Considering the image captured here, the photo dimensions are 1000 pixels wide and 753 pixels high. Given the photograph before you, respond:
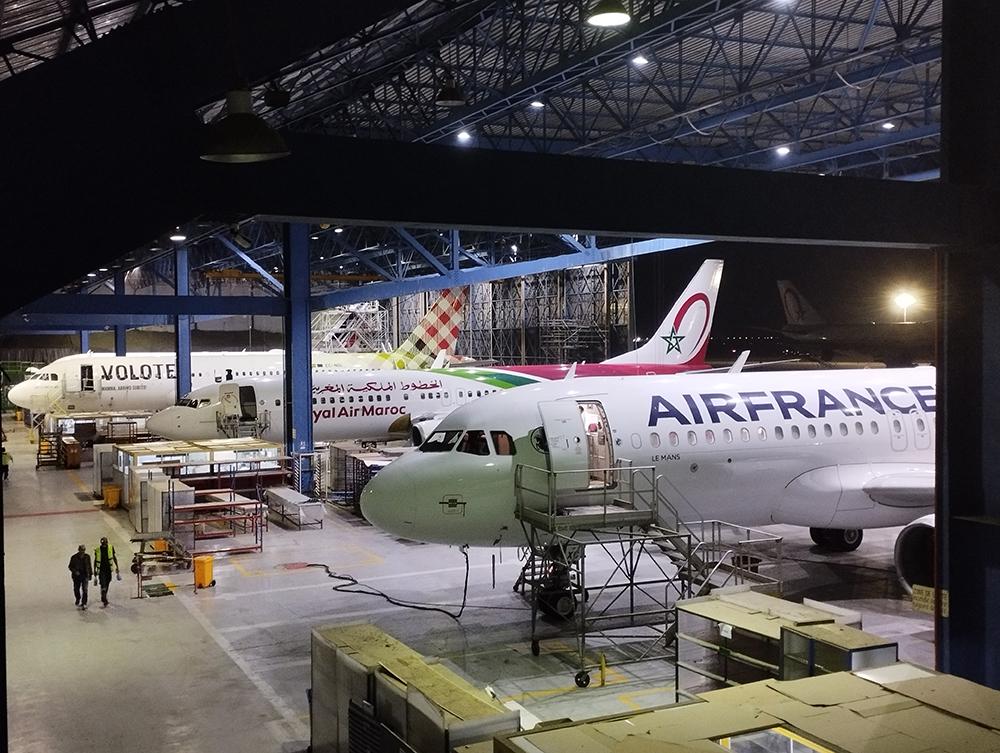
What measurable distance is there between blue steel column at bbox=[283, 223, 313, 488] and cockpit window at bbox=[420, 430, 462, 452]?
15550mm

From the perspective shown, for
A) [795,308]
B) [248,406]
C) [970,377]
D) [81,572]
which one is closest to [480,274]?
[248,406]

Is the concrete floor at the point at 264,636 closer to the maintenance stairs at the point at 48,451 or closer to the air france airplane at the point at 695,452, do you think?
the air france airplane at the point at 695,452

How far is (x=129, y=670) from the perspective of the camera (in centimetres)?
1622

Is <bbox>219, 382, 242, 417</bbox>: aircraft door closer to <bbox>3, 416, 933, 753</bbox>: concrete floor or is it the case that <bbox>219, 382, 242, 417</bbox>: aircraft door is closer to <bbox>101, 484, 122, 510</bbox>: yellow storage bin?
<bbox>101, 484, 122, 510</bbox>: yellow storage bin

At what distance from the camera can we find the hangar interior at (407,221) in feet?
27.3

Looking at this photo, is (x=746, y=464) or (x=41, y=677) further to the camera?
(x=746, y=464)

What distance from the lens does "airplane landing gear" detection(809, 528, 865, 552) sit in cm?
2378

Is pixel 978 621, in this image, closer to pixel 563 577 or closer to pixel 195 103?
pixel 563 577

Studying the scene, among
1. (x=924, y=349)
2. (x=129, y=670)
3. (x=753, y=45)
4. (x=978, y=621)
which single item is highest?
(x=753, y=45)

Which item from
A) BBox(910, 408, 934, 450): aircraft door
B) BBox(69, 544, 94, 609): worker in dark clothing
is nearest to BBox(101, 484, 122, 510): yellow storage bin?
BBox(69, 544, 94, 609): worker in dark clothing

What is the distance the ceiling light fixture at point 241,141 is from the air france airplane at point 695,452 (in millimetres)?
10055

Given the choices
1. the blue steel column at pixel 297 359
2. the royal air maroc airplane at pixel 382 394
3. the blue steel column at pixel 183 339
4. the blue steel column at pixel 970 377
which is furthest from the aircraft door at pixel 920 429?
the blue steel column at pixel 183 339

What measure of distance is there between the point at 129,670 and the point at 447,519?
5842 millimetres

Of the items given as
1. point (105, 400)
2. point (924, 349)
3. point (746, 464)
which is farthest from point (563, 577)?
point (105, 400)
